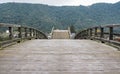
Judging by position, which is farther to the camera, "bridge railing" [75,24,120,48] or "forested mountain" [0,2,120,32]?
"forested mountain" [0,2,120,32]

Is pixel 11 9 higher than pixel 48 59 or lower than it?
higher

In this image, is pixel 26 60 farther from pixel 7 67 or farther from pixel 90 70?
pixel 90 70

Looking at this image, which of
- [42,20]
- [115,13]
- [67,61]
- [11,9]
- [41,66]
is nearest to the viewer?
[41,66]

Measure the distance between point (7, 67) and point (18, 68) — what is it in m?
0.24

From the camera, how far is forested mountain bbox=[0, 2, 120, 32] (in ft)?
431

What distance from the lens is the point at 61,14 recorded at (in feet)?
521

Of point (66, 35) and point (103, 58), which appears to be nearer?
point (103, 58)

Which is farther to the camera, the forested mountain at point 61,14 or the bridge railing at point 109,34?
the forested mountain at point 61,14

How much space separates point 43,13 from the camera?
503 ft

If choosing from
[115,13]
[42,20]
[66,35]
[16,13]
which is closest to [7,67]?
[66,35]

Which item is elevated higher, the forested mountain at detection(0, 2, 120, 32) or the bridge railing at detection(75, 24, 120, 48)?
the forested mountain at detection(0, 2, 120, 32)

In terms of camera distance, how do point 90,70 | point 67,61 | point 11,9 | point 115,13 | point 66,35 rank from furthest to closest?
point 115,13, point 11,9, point 66,35, point 67,61, point 90,70

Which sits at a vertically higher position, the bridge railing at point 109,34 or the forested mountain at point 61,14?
the forested mountain at point 61,14

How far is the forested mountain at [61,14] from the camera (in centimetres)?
13125
